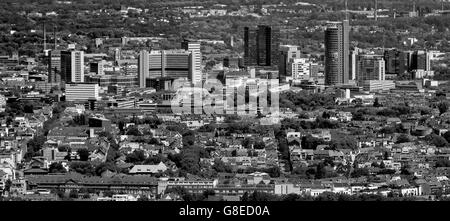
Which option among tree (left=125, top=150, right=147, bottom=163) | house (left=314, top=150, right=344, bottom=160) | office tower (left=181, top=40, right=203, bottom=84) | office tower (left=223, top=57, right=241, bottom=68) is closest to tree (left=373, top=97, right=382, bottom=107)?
office tower (left=181, top=40, right=203, bottom=84)

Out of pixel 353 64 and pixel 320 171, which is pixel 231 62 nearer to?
pixel 353 64

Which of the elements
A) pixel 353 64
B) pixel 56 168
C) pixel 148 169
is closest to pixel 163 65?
pixel 353 64

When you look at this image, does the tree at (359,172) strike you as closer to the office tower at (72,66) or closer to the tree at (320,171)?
the tree at (320,171)

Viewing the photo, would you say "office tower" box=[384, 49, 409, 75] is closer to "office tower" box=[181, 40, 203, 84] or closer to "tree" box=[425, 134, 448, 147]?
"office tower" box=[181, 40, 203, 84]

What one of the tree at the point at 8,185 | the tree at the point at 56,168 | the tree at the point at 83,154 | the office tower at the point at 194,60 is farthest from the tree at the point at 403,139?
the office tower at the point at 194,60
